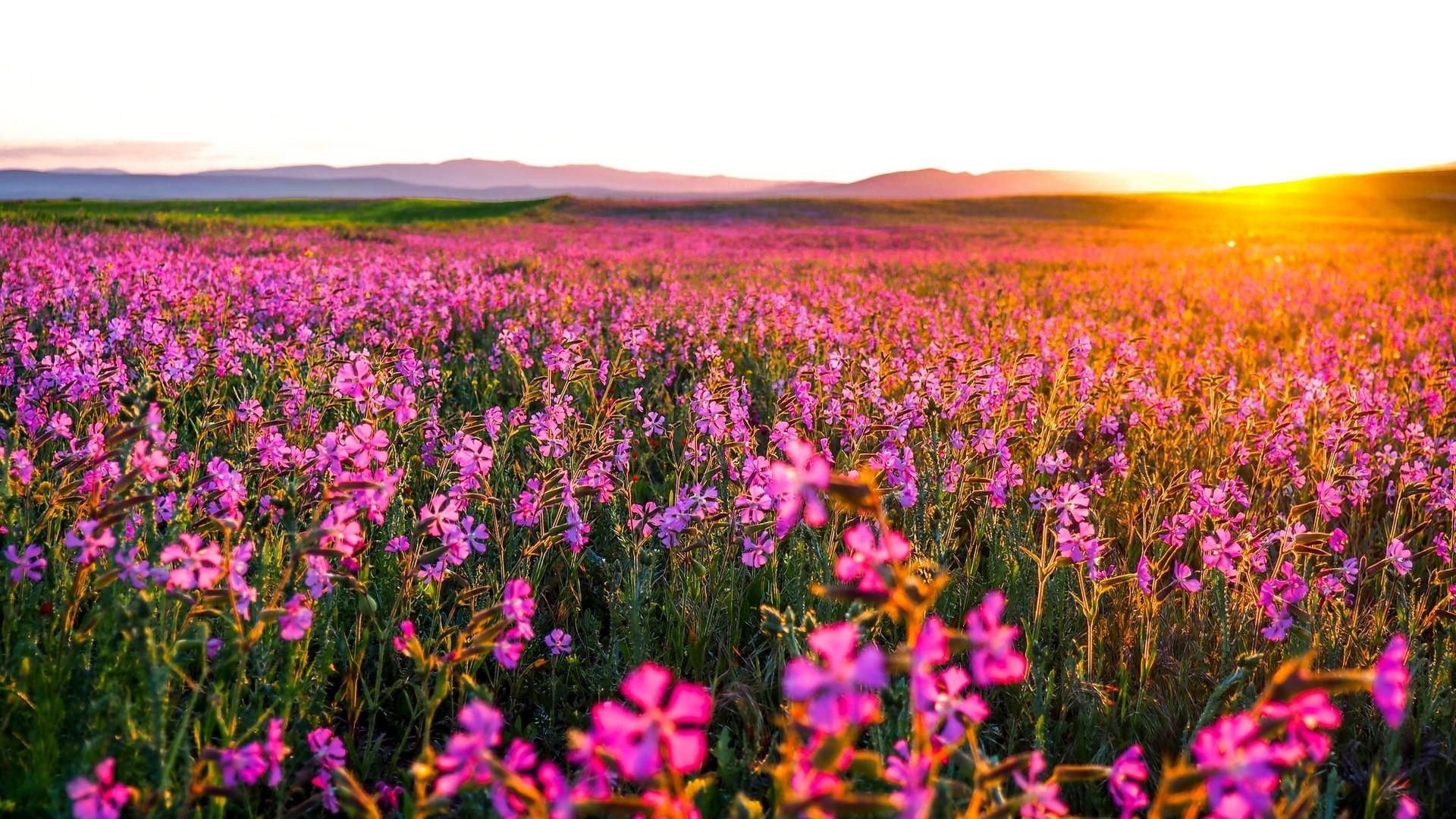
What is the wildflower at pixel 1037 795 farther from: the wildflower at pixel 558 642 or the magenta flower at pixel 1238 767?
the wildflower at pixel 558 642

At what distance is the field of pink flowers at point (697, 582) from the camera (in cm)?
127

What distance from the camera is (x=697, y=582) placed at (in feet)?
10.6

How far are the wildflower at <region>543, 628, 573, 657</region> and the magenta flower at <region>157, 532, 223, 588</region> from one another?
1.24m

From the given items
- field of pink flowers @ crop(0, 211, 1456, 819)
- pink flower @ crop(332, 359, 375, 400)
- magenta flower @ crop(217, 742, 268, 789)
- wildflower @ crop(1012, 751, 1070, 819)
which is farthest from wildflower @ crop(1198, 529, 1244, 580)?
pink flower @ crop(332, 359, 375, 400)

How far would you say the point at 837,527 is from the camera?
371cm

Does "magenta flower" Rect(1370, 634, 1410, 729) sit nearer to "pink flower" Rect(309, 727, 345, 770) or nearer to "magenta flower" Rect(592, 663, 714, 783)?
"magenta flower" Rect(592, 663, 714, 783)

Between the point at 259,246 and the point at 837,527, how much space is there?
1377 cm

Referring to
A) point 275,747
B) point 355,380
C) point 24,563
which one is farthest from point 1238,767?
point 355,380

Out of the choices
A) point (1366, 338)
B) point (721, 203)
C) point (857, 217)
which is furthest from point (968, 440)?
point (721, 203)

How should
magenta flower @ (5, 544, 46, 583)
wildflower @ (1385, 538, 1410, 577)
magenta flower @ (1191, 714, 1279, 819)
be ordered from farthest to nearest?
wildflower @ (1385, 538, 1410, 577) < magenta flower @ (5, 544, 46, 583) < magenta flower @ (1191, 714, 1279, 819)

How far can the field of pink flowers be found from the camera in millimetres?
1274

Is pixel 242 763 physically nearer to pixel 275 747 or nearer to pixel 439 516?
pixel 275 747

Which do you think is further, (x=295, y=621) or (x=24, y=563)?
(x=24, y=563)

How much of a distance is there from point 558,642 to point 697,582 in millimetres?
521
